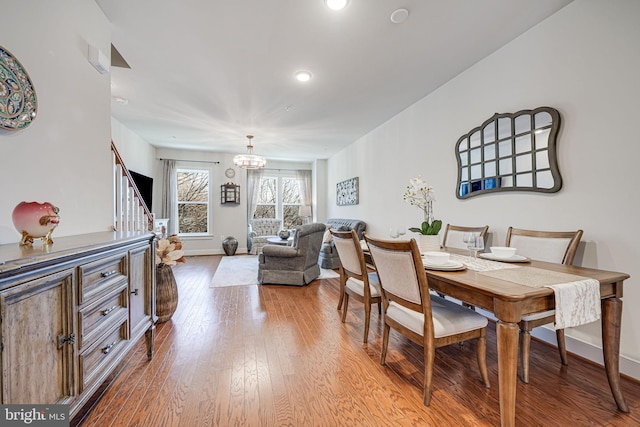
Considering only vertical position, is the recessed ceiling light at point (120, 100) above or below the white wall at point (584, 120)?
above

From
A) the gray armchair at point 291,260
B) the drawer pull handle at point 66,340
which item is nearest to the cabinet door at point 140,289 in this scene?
the drawer pull handle at point 66,340

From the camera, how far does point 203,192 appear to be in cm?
691

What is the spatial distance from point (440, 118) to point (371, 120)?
1396mm

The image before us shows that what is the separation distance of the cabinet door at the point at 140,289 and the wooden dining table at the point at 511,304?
1876 mm

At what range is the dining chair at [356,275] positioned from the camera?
7.11ft

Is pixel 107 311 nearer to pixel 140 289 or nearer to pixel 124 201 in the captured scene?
pixel 140 289

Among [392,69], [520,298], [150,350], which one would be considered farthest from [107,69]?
[520,298]

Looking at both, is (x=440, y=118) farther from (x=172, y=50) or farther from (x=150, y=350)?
(x=150, y=350)

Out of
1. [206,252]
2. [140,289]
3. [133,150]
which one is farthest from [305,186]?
[140,289]

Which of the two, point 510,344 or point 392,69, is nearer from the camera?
point 510,344

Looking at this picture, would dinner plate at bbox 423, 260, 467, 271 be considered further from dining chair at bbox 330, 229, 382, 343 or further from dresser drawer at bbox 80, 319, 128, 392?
dresser drawer at bbox 80, 319, 128, 392

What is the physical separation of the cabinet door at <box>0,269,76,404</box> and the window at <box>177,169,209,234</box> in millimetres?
6207

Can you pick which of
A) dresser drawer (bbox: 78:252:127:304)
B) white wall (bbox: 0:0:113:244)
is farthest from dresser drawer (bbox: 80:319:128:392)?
white wall (bbox: 0:0:113:244)

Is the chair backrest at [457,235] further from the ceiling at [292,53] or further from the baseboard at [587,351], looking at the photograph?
the ceiling at [292,53]
